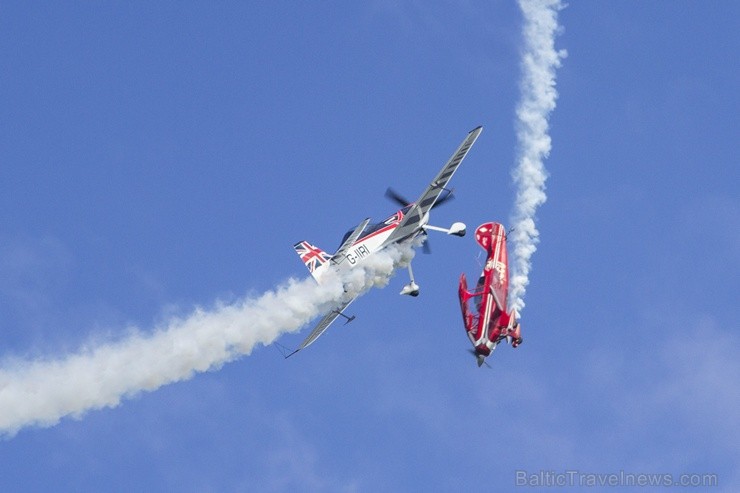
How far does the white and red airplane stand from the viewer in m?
59.0

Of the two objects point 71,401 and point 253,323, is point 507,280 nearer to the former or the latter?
point 253,323

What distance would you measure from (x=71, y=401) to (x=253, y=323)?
789 centimetres

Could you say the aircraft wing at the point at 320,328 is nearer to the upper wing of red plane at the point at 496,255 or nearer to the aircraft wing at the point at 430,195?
the aircraft wing at the point at 430,195

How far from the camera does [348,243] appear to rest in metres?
59.2

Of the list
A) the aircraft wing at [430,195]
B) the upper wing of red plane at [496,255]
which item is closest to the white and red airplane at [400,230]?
the aircraft wing at [430,195]

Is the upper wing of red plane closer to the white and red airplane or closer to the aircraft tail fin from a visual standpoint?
the white and red airplane

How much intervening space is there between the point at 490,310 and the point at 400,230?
16.3ft

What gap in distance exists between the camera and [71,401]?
53906 mm

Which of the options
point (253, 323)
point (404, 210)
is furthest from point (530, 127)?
point (253, 323)

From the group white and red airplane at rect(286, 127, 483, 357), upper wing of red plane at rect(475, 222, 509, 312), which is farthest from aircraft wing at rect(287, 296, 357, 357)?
upper wing of red plane at rect(475, 222, 509, 312)

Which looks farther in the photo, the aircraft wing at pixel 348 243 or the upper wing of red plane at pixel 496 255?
the upper wing of red plane at pixel 496 255

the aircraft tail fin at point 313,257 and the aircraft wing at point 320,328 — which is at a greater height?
the aircraft tail fin at point 313,257

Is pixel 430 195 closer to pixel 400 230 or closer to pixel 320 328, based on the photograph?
pixel 400 230

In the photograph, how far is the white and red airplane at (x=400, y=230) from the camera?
58969 millimetres
